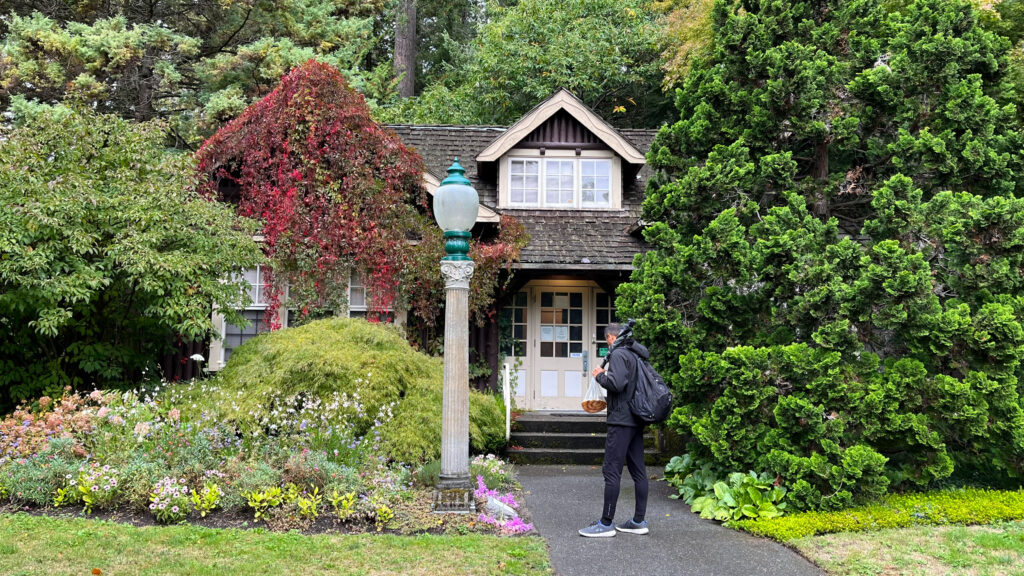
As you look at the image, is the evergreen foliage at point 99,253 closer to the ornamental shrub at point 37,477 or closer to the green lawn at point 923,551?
the ornamental shrub at point 37,477

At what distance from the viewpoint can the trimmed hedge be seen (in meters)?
5.79

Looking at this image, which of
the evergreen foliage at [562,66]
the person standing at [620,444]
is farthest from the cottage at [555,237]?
the evergreen foliage at [562,66]

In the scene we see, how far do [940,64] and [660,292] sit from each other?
142 inches

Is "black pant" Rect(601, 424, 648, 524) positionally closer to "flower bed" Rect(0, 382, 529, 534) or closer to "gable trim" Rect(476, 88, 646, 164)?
"flower bed" Rect(0, 382, 529, 534)

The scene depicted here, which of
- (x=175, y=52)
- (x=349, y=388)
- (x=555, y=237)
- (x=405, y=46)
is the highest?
(x=405, y=46)

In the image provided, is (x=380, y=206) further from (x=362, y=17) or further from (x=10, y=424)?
(x=362, y=17)

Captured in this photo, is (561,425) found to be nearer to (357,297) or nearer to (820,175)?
(357,297)

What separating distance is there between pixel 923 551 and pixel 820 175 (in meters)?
4.14

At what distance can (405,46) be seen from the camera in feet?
77.9

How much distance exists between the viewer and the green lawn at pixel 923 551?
4812 millimetres

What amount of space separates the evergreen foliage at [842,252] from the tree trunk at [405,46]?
56.5 ft

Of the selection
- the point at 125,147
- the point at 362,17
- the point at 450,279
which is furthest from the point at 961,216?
the point at 362,17

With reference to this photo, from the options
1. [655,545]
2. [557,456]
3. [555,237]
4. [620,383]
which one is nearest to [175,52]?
[555,237]

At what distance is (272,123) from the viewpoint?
34.5 ft
